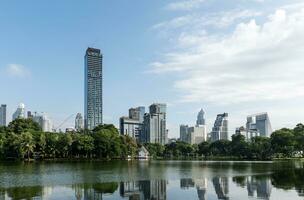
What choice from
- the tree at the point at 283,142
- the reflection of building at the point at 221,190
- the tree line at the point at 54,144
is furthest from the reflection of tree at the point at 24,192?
the tree at the point at 283,142

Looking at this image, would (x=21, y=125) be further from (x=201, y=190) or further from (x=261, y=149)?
(x=201, y=190)

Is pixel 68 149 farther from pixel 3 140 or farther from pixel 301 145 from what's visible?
pixel 301 145

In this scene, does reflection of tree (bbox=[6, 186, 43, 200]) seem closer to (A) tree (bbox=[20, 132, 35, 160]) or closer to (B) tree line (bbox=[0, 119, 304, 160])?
(A) tree (bbox=[20, 132, 35, 160])

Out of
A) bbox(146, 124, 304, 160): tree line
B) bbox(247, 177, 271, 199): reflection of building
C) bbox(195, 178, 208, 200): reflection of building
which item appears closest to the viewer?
bbox(195, 178, 208, 200): reflection of building

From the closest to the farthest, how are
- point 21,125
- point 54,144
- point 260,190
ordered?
point 260,190 → point 54,144 → point 21,125

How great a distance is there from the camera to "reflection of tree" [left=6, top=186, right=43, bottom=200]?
31139 mm

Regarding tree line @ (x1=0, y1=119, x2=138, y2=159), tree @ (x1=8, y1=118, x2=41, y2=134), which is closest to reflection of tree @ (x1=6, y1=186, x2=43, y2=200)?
tree line @ (x1=0, y1=119, x2=138, y2=159)

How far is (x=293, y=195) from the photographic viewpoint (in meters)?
33.1

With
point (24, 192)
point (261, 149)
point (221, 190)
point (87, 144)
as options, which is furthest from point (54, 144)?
point (221, 190)

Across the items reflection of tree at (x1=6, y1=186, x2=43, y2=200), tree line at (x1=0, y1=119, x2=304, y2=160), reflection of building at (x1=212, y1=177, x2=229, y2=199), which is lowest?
reflection of building at (x1=212, y1=177, x2=229, y2=199)

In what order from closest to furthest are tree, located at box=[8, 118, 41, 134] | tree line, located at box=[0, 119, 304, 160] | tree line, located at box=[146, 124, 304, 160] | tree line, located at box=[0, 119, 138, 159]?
tree line, located at box=[0, 119, 138, 159] → tree line, located at box=[0, 119, 304, 160] → tree, located at box=[8, 118, 41, 134] → tree line, located at box=[146, 124, 304, 160]

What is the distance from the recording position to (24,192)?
33.6m

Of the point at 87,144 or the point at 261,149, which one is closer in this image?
the point at 87,144

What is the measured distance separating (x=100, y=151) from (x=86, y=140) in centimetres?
633
